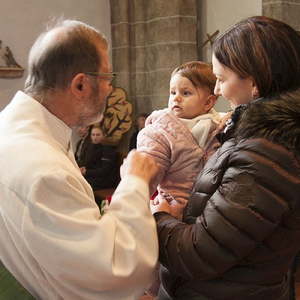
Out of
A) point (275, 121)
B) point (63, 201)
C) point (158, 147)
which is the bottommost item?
point (158, 147)

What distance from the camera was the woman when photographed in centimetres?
120

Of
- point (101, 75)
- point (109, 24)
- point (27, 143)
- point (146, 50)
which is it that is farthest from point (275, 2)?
point (27, 143)

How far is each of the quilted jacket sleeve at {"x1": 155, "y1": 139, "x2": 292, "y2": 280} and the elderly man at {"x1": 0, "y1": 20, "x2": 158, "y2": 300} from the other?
11cm

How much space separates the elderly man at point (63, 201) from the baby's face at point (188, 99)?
643mm

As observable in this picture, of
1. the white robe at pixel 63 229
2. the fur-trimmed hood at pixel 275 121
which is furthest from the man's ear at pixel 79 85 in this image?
the fur-trimmed hood at pixel 275 121

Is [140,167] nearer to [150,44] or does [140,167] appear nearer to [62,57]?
[62,57]

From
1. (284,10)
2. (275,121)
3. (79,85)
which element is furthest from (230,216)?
(284,10)

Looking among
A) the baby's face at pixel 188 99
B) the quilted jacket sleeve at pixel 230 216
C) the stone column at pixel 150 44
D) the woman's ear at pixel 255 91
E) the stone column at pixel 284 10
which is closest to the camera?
the quilted jacket sleeve at pixel 230 216

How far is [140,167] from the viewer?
4.80 feet

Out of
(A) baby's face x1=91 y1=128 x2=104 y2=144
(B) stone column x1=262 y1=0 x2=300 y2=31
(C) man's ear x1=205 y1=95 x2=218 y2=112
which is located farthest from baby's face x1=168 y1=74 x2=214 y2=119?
(A) baby's face x1=91 y1=128 x2=104 y2=144

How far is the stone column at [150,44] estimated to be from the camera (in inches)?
243

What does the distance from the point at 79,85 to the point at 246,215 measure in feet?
2.14

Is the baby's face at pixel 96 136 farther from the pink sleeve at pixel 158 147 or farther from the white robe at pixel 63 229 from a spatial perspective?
the white robe at pixel 63 229

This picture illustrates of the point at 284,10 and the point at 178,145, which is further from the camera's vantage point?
the point at 284,10
